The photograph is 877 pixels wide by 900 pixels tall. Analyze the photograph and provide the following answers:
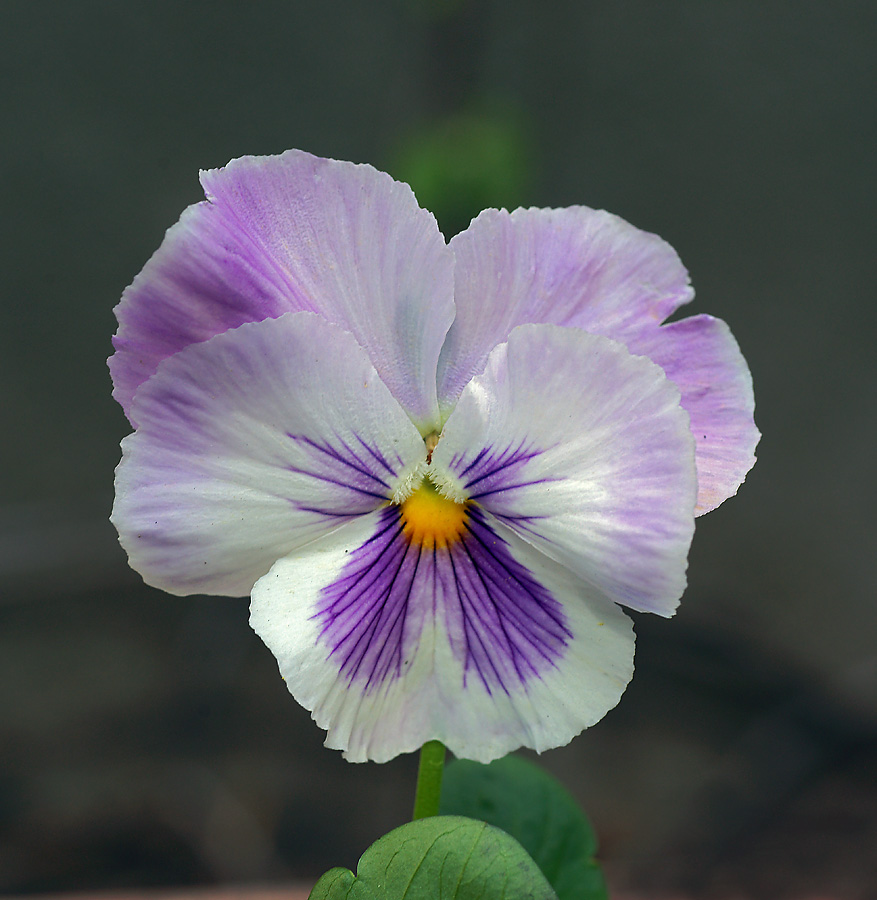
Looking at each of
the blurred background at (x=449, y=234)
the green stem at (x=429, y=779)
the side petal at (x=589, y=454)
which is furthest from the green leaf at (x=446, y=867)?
the blurred background at (x=449, y=234)

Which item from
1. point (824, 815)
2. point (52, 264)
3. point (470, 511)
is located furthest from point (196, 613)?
point (470, 511)

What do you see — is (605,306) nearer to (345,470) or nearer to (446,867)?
(345,470)

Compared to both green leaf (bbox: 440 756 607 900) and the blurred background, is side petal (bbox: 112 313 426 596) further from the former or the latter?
the blurred background

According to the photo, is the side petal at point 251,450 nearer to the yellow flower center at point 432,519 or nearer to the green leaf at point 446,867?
the yellow flower center at point 432,519

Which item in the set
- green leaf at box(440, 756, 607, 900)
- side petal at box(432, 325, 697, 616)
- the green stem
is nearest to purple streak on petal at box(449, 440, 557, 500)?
side petal at box(432, 325, 697, 616)

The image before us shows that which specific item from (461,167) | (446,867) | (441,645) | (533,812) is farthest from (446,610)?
(461,167)

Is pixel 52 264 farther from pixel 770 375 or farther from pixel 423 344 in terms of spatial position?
pixel 423 344
